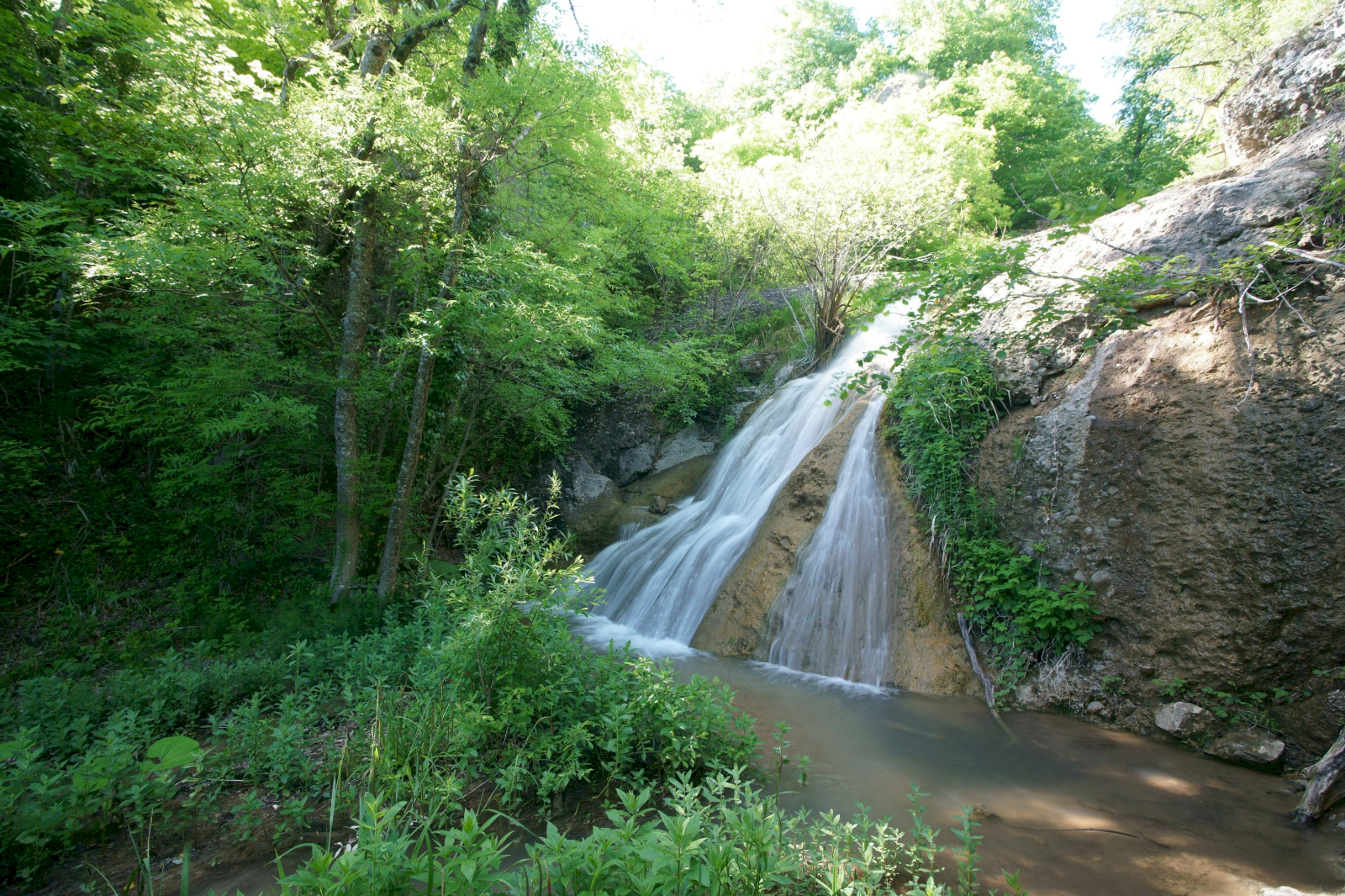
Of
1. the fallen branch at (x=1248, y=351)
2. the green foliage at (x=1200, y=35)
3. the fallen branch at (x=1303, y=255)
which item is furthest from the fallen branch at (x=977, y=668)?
the green foliage at (x=1200, y=35)

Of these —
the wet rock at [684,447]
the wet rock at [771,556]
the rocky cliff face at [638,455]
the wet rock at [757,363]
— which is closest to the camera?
the wet rock at [771,556]

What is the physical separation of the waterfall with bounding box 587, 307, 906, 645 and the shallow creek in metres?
2.42

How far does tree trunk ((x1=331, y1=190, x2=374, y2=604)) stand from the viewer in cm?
698

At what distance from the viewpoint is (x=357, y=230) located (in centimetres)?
683

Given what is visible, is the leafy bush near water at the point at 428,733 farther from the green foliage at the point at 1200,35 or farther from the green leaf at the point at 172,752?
the green foliage at the point at 1200,35

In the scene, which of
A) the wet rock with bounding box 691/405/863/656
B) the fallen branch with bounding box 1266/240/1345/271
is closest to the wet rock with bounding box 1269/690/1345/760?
the fallen branch with bounding box 1266/240/1345/271

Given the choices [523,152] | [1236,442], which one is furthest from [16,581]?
[1236,442]

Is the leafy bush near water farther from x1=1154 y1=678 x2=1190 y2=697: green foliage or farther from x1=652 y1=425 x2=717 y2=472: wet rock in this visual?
x1=652 y1=425 x2=717 y2=472: wet rock

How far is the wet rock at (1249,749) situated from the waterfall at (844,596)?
2.44 metres

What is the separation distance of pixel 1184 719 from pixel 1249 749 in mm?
388

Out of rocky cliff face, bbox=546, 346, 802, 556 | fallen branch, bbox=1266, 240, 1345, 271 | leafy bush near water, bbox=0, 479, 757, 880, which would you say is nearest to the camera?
leafy bush near water, bbox=0, 479, 757, 880

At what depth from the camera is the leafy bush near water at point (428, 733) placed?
2.92m

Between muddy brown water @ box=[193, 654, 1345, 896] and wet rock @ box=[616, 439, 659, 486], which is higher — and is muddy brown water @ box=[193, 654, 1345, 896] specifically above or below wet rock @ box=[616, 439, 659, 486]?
below

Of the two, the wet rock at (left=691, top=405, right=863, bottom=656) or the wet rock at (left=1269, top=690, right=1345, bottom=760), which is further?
the wet rock at (left=691, top=405, right=863, bottom=656)
